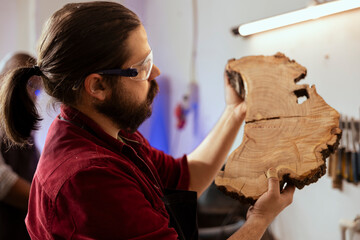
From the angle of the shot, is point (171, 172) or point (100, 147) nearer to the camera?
point (100, 147)

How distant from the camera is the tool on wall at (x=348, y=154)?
1.56 m

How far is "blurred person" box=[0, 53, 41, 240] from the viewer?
1704mm

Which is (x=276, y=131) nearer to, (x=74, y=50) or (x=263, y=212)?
(x=263, y=212)

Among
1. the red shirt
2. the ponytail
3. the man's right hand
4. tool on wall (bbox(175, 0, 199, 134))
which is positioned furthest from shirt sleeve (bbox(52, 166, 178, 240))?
tool on wall (bbox(175, 0, 199, 134))

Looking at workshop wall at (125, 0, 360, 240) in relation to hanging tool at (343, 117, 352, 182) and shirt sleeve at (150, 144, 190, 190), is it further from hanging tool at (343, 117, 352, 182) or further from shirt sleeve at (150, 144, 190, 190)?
shirt sleeve at (150, 144, 190, 190)

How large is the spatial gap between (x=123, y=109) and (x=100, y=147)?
0.48ft

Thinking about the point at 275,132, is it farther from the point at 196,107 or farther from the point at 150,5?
the point at 150,5

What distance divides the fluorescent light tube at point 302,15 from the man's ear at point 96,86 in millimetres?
970

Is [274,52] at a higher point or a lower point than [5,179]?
higher

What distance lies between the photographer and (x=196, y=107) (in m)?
2.66

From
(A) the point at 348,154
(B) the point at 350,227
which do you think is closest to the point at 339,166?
(A) the point at 348,154

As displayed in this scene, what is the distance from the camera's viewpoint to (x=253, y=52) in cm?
210

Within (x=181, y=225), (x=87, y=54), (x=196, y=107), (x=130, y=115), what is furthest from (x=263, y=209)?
(x=196, y=107)

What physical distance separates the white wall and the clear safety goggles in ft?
1.08
